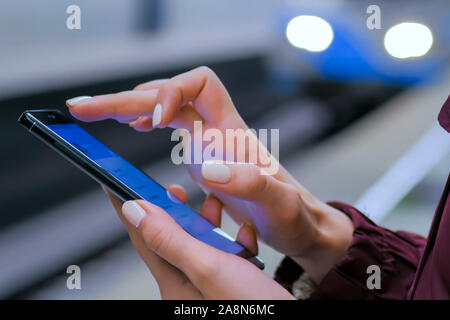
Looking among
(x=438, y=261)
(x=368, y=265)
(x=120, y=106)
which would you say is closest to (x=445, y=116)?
(x=438, y=261)

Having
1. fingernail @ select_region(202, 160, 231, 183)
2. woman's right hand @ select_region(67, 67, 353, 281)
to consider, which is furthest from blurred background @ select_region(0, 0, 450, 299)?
fingernail @ select_region(202, 160, 231, 183)

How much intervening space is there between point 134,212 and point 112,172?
60mm

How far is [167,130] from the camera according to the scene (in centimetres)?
256

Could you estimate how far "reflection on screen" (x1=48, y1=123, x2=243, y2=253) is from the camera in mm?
553

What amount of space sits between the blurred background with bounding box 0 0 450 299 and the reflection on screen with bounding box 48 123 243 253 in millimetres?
390

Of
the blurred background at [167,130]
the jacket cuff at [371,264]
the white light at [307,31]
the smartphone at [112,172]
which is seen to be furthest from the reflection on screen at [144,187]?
the white light at [307,31]

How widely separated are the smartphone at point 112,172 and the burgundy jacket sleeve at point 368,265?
15 cm

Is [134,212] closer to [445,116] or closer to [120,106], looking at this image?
[120,106]

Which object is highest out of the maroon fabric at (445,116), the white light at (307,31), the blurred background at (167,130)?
the white light at (307,31)

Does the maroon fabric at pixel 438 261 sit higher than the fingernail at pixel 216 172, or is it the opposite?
the fingernail at pixel 216 172

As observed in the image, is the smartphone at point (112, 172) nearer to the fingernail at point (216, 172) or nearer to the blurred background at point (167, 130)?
the fingernail at point (216, 172)

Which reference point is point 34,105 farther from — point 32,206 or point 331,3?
point 331,3

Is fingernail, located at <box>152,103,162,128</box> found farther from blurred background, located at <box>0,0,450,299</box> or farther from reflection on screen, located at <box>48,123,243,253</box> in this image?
blurred background, located at <box>0,0,450,299</box>

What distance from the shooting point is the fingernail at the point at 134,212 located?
503 millimetres
